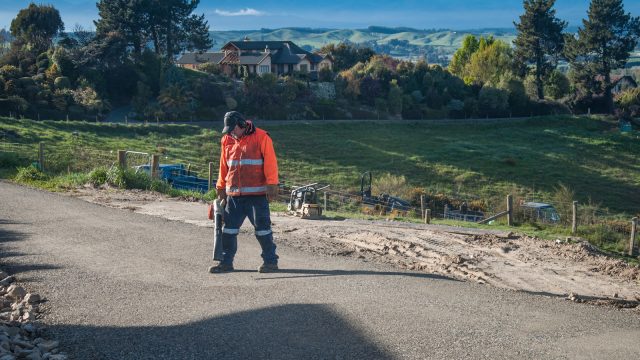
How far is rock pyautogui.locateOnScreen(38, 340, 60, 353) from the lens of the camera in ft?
22.3

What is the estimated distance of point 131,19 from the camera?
212 feet

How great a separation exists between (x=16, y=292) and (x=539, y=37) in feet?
249

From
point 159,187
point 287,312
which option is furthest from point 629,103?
point 287,312

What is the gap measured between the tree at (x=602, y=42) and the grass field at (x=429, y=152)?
14.5 m

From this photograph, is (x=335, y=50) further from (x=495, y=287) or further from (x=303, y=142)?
(x=495, y=287)

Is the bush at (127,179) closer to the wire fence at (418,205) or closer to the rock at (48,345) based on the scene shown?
the wire fence at (418,205)

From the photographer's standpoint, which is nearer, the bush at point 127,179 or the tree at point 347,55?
the bush at point 127,179

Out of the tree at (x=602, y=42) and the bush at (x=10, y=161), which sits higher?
the tree at (x=602, y=42)

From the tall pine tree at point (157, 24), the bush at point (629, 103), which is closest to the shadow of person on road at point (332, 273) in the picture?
the tall pine tree at point (157, 24)

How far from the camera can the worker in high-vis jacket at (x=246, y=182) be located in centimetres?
945

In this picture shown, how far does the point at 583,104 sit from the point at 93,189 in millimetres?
62714

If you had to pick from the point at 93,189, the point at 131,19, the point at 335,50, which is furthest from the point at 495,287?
the point at 335,50

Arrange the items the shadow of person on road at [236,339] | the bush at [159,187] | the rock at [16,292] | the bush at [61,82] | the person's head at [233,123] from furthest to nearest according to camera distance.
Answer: the bush at [61,82] → the bush at [159,187] → the person's head at [233,123] → the rock at [16,292] → the shadow of person on road at [236,339]

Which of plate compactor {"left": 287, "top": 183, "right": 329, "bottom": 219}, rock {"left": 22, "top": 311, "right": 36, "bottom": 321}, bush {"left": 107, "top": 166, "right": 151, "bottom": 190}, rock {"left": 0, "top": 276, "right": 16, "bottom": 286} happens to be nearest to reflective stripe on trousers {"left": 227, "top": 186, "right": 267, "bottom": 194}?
rock {"left": 22, "top": 311, "right": 36, "bottom": 321}
